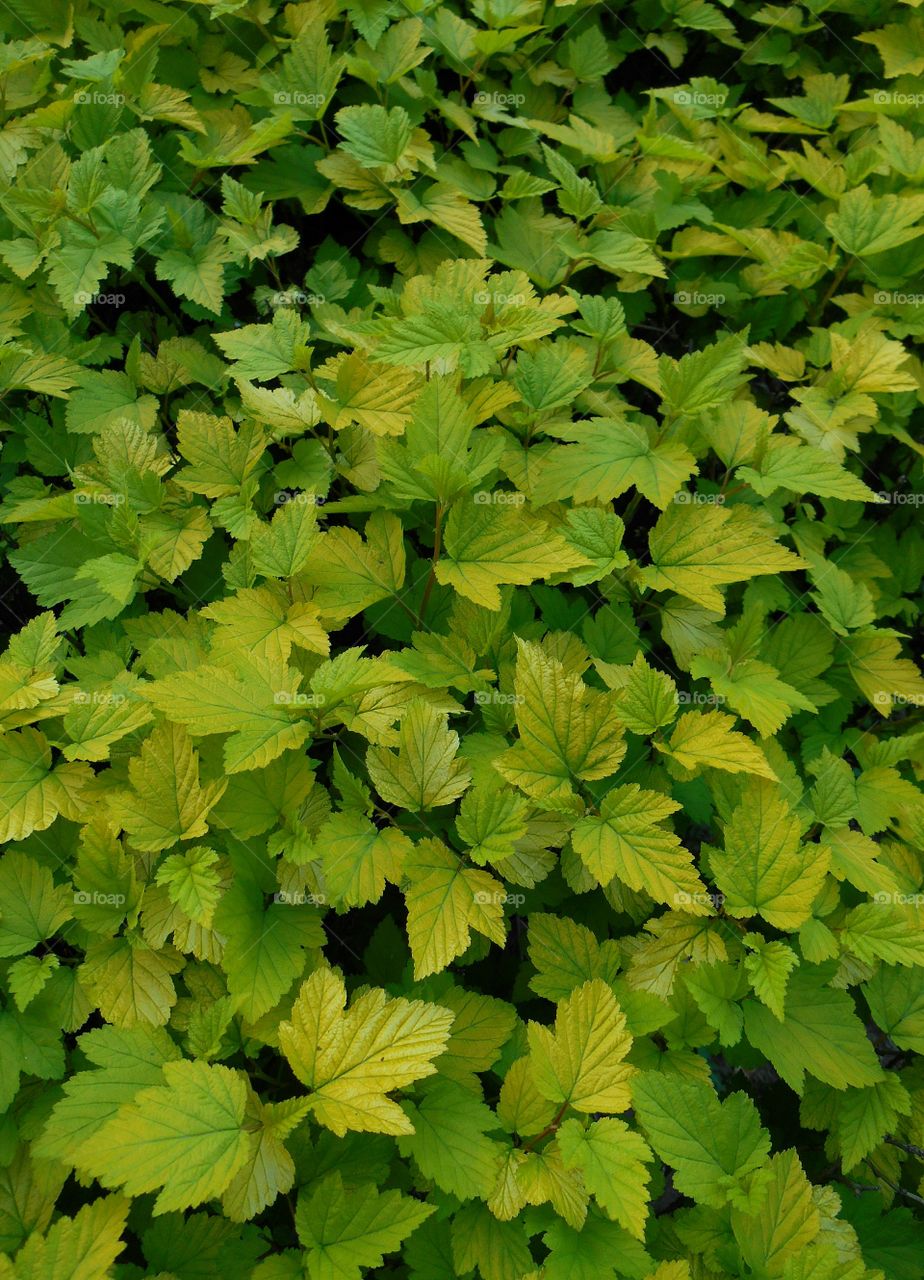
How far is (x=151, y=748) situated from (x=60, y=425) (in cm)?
138

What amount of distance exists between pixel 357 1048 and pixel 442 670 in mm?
878

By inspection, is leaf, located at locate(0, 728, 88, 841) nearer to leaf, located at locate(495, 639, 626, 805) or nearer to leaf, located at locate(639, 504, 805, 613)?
leaf, located at locate(495, 639, 626, 805)

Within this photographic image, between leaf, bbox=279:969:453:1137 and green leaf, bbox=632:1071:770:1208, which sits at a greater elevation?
leaf, bbox=279:969:453:1137

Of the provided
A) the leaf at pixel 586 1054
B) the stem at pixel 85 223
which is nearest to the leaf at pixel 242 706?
the leaf at pixel 586 1054

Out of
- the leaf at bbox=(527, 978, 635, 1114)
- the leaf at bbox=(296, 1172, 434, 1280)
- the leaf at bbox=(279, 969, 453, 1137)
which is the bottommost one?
the leaf at bbox=(296, 1172, 434, 1280)

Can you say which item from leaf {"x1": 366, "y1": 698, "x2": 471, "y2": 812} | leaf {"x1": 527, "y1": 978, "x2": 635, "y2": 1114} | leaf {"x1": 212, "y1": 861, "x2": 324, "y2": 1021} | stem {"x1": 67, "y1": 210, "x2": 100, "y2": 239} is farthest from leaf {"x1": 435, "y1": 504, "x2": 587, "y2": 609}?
stem {"x1": 67, "y1": 210, "x2": 100, "y2": 239}

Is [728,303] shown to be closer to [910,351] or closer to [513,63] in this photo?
[910,351]

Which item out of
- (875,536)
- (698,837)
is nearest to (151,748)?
(698,837)

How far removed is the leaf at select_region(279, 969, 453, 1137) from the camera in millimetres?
1634

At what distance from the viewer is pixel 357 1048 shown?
172 cm

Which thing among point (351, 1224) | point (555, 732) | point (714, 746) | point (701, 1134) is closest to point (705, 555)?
point (714, 746)

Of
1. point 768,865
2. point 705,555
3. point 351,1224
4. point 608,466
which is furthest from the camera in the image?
point 608,466

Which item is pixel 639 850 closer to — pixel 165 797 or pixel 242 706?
pixel 242 706

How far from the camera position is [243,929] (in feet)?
6.19
